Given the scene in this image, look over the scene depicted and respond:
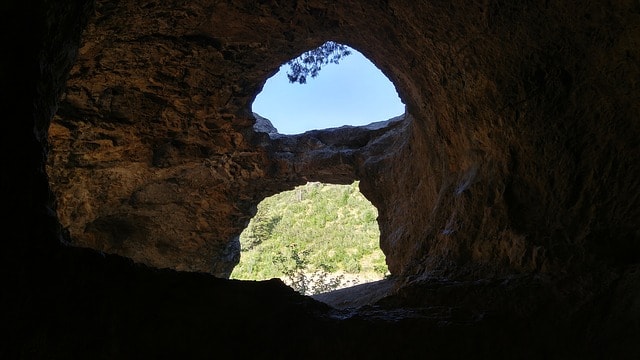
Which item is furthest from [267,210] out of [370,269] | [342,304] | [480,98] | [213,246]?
[480,98]

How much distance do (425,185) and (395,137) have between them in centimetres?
343

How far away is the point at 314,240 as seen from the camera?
2205 cm

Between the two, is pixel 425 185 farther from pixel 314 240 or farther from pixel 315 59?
pixel 314 240

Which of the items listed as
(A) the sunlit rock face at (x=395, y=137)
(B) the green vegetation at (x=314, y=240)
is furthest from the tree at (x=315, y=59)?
(B) the green vegetation at (x=314, y=240)

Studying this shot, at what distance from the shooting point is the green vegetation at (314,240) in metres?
20.2

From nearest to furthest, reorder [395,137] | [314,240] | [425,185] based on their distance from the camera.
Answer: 1. [425,185]
2. [395,137]
3. [314,240]

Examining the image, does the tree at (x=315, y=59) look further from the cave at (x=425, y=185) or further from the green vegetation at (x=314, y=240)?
the green vegetation at (x=314, y=240)

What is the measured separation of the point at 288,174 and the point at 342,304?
164 inches

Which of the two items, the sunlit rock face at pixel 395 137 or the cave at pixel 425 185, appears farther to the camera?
the sunlit rock face at pixel 395 137

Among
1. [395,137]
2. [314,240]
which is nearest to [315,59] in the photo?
[395,137]

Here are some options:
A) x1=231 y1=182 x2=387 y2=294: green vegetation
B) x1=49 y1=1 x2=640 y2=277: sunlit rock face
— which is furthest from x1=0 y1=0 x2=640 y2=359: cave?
x1=231 y1=182 x2=387 y2=294: green vegetation

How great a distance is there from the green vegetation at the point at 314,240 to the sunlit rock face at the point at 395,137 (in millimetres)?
8312

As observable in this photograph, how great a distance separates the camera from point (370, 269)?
809 inches

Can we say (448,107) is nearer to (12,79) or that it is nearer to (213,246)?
(12,79)
